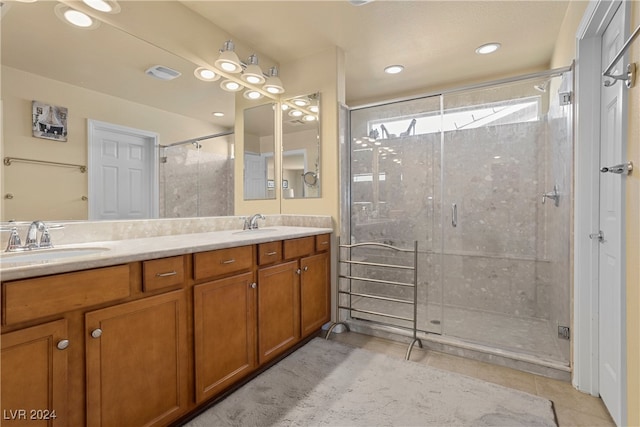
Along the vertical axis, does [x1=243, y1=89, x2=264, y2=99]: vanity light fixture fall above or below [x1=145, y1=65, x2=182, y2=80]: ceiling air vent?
above

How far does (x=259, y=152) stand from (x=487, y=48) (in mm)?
2204

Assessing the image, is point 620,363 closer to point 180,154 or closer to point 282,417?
point 282,417

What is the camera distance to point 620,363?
4.30 ft

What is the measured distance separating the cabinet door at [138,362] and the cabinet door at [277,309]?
1.71 feet

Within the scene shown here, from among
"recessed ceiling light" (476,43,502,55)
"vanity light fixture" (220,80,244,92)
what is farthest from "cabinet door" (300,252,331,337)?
"recessed ceiling light" (476,43,502,55)

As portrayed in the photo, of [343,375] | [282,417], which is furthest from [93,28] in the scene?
[343,375]

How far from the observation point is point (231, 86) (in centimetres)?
248

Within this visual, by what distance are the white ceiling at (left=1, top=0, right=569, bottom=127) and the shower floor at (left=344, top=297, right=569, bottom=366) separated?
2237 mm

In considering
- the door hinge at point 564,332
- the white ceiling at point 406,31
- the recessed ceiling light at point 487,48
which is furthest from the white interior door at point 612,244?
the recessed ceiling light at point 487,48

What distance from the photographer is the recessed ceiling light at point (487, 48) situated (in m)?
2.61

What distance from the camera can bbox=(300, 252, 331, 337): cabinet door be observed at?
224 cm

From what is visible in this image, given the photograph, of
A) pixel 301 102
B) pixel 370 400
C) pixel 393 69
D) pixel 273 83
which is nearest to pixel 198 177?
pixel 273 83

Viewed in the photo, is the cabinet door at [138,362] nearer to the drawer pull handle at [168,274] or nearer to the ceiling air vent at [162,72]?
the drawer pull handle at [168,274]

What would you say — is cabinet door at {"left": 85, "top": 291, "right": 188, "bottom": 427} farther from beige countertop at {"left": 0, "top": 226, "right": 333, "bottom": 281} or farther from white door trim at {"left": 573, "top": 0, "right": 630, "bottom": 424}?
white door trim at {"left": 573, "top": 0, "right": 630, "bottom": 424}
